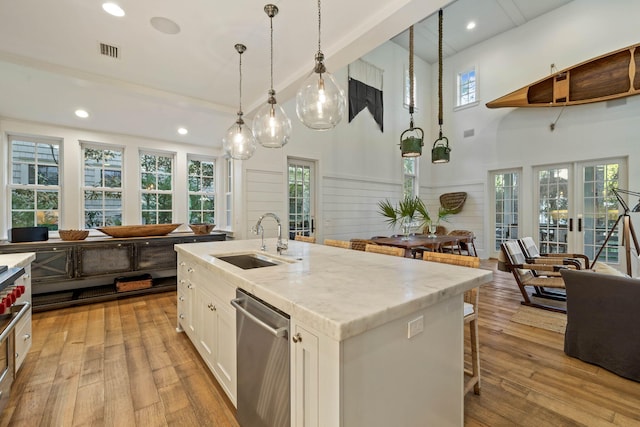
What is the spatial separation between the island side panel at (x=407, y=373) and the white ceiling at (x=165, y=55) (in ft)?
7.38

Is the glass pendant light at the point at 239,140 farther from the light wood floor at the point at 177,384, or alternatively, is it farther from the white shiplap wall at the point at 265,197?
the light wood floor at the point at 177,384

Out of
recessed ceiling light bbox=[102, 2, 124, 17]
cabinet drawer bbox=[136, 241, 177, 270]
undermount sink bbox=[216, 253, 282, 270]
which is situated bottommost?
cabinet drawer bbox=[136, 241, 177, 270]

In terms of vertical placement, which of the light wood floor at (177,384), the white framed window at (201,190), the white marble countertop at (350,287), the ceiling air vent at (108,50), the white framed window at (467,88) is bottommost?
the light wood floor at (177,384)

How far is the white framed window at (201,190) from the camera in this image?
4.97 meters

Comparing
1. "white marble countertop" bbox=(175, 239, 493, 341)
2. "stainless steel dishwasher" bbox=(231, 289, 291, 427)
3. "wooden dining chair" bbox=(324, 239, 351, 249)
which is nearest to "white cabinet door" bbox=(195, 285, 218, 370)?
"white marble countertop" bbox=(175, 239, 493, 341)

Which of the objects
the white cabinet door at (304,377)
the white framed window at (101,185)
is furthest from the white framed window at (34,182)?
the white cabinet door at (304,377)

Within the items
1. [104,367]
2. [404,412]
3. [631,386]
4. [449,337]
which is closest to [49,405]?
[104,367]

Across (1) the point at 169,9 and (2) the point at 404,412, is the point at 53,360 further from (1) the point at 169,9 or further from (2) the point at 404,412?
(1) the point at 169,9

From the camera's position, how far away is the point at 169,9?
2.22 meters

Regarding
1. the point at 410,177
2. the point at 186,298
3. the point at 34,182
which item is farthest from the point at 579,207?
the point at 34,182

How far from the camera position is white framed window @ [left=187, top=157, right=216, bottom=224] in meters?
4.97

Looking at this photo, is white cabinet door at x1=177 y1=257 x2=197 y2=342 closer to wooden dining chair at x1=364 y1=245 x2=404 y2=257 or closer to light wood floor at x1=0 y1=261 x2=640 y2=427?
light wood floor at x1=0 y1=261 x2=640 y2=427

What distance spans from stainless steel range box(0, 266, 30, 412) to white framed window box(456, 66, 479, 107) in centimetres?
844

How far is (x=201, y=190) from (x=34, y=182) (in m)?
2.16
